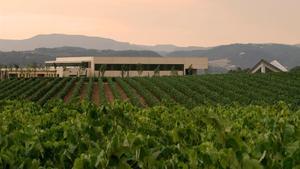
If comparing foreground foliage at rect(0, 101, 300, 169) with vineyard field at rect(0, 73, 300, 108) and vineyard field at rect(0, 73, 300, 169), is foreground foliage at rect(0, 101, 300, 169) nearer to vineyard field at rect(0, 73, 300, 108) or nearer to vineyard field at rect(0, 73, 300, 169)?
vineyard field at rect(0, 73, 300, 169)

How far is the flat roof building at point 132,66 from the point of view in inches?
4186

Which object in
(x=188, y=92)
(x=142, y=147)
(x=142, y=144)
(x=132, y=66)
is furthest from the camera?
(x=132, y=66)

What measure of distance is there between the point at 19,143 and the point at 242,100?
1559 inches

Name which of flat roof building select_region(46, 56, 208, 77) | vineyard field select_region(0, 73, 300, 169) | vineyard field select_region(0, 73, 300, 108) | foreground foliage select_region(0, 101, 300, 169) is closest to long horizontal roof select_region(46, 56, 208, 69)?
flat roof building select_region(46, 56, 208, 77)

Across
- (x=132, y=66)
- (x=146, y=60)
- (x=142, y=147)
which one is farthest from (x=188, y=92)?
(x=146, y=60)

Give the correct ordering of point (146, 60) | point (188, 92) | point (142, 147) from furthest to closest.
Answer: point (146, 60)
point (188, 92)
point (142, 147)

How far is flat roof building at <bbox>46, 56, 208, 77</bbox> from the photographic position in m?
106

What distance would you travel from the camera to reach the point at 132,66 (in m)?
109

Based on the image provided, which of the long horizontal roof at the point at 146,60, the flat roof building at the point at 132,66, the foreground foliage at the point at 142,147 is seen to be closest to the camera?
the foreground foliage at the point at 142,147

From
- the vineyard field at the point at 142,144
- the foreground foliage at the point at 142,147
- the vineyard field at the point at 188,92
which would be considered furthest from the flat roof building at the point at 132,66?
the foreground foliage at the point at 142,147

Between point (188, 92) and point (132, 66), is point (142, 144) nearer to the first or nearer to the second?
point (188, 92)

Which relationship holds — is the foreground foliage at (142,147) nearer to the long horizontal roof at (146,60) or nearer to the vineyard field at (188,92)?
the vineyard field at (188,92)

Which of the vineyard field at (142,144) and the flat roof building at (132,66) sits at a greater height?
the vineyard field at (142,144)

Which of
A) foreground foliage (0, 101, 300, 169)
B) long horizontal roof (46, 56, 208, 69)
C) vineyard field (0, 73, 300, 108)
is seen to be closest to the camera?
foreground foliage (0, 101, 300, 169)
